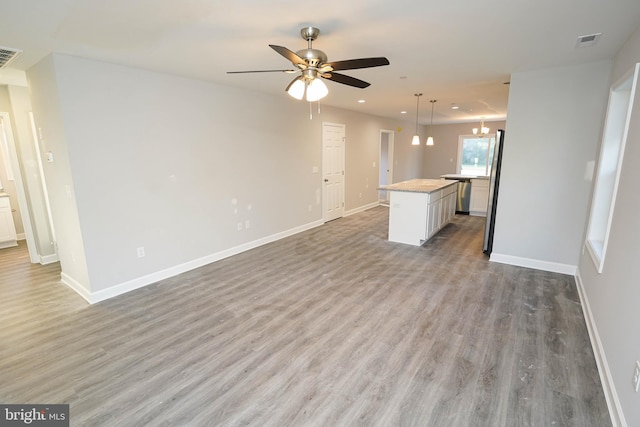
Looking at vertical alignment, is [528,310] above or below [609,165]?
below

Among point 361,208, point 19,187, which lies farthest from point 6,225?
point 361,208

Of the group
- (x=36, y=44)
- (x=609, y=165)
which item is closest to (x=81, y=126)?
(x=36, y=44)

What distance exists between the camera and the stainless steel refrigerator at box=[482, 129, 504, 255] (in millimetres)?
4219

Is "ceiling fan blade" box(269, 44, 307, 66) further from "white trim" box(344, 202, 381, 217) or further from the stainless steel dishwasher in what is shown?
the stainless steel dishwasher

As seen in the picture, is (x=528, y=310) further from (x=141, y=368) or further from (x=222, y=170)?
(x=222, y=170)

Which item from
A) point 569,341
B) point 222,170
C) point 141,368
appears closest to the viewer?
point 141,368

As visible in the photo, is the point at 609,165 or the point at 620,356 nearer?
the point at 620,356

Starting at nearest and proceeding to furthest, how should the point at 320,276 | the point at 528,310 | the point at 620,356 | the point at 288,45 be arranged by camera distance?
the point at 620,356 < the point at 288,45 < the point at 528,310 < the point at 320,276

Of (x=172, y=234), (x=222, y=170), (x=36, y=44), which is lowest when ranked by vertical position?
(x=172, y=234)

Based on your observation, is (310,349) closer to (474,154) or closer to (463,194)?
(463,194)

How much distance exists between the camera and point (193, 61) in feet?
10.3

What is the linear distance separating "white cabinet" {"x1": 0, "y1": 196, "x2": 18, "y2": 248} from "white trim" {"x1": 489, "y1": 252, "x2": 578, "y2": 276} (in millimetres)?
7799

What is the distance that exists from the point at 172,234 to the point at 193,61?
2.07 m

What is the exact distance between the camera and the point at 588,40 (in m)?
2.60
